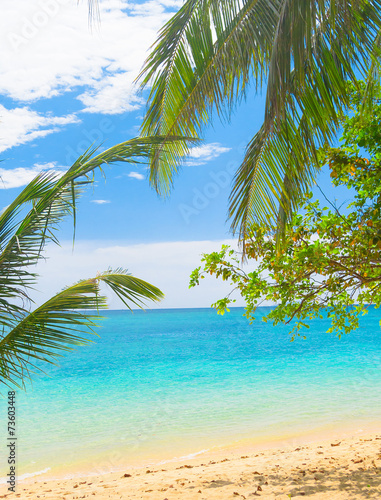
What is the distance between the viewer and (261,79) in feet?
17.0

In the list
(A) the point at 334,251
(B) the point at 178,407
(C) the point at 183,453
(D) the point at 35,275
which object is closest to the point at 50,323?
(D) the point at 35,275

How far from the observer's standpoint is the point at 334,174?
4.82 meters

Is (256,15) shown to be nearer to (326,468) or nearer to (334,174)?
(334,174)

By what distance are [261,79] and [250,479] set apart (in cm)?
496

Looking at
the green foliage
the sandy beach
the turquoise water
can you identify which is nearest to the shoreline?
the turquoise water

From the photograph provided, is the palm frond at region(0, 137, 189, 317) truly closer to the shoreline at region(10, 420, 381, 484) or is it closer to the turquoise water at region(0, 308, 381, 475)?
the turquoise water at region(0, 308, 381, 475)

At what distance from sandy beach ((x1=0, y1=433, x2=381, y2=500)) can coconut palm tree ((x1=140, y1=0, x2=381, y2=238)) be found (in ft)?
9.95

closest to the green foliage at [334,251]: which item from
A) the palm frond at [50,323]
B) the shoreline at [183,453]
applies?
the palm frond at [50,323]

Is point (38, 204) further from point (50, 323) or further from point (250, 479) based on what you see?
point (250, 479)

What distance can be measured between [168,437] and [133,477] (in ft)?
9.77

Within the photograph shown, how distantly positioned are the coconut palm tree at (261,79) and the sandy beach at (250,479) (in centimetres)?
303

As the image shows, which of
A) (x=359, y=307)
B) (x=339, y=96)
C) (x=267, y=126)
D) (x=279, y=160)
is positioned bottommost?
(x=359, y=307)

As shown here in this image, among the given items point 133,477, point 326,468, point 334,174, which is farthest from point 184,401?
point 334,174

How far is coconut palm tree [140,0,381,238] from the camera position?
153 inches
